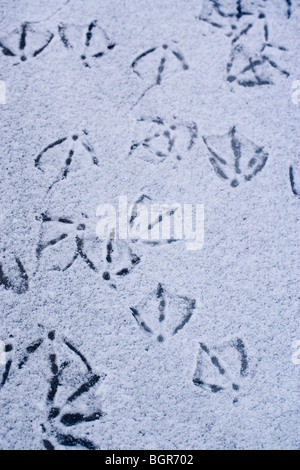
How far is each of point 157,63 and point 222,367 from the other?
0.54m

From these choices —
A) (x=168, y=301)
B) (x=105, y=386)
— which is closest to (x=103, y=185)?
(x=168, y=301)

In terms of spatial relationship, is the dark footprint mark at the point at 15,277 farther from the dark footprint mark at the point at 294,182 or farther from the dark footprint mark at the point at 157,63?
the dark footprint mark at the point at 294,182

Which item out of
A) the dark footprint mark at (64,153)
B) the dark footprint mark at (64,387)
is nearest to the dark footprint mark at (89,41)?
Result: the dark footprint mark at (64,153)

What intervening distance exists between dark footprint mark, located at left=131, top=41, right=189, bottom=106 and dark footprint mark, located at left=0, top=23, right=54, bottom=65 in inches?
6.7

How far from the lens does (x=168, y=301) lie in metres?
0.66

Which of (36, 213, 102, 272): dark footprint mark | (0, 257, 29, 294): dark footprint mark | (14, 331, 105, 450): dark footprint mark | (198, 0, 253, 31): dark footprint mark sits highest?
(198, 0, 253, 31): dark footprint mark

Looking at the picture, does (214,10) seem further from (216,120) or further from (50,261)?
A: (50,261)

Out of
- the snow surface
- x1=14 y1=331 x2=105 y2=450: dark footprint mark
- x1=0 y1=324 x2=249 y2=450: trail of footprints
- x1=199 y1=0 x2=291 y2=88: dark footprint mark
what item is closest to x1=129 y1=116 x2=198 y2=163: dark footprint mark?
the snow surface

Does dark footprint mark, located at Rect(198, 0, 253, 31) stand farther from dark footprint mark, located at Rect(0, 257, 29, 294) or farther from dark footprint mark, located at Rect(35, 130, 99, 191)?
dark footprint mark, located at Rect(0, 257, 29, 294)

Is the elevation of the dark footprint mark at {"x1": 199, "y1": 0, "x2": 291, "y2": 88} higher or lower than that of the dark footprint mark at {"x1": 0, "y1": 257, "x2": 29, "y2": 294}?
higher

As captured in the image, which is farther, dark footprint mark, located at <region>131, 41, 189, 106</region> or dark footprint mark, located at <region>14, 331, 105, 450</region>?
dark footprint mark, located at <region>131, 41, 189, 106</region>

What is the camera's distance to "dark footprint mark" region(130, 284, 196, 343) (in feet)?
2.14

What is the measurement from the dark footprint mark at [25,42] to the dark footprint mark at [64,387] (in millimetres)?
495
